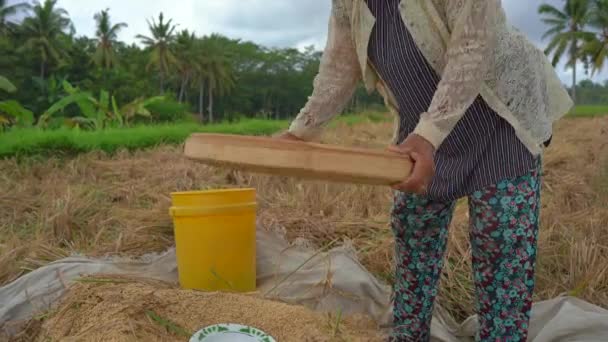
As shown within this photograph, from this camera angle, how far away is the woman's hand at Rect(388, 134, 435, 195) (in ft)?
3.48

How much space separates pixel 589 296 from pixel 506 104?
1.23 meters

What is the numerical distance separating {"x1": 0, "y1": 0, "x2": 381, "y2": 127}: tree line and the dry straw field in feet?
41.6

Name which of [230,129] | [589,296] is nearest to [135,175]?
[589,296]

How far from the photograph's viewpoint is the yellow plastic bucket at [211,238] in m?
2.12

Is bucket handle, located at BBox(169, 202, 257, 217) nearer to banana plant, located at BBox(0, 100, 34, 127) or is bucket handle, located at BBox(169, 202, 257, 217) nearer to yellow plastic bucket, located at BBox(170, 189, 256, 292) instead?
yellow plastic bucket, located at BBox(170, 189, 256, 292)

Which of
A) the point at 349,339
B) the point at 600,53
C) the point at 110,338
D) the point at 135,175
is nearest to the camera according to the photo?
the point at 110,338

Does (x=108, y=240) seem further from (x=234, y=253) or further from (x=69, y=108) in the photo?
(x=69, y=108)

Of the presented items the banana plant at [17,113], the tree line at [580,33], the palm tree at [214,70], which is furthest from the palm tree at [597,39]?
the banana plant at [17,113]

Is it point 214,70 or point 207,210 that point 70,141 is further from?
point 214,70

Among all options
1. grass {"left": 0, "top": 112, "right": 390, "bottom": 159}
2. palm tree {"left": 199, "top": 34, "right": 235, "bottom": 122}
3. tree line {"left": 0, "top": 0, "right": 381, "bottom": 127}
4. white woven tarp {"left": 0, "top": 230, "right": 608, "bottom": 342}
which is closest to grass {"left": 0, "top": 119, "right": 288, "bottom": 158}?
grass {"left": 0, "top": 112, "right": 390, "bottom": 159}

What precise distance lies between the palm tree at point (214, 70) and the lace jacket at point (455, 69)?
1396 inches

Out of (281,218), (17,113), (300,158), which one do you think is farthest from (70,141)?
(300,158)

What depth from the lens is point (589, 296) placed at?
2129 mm

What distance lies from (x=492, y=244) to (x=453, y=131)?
28 centimetres
